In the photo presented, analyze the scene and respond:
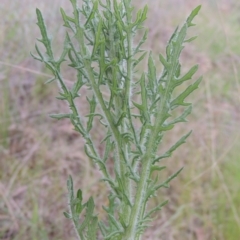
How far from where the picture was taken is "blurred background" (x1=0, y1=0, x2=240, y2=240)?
1.95m

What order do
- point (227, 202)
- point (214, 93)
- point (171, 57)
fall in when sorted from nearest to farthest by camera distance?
point (171, 57)
point (227, 202)
point (214, 93)

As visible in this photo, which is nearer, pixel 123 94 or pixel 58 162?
pixel 123 94

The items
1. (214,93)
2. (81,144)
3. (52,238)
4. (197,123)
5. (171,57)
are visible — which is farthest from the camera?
(214,93)

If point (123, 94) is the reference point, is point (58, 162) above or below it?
below

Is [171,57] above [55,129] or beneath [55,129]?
above

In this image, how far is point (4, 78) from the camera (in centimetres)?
229

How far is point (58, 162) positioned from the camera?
2.16m

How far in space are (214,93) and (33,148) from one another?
4.50ft

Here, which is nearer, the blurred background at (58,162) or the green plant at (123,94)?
the green plant at (123,94)

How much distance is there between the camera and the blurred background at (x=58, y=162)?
195 centimetres

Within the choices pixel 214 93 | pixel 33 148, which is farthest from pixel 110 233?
pixel 214 93

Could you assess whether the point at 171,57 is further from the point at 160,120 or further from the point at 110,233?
the point at 110,233

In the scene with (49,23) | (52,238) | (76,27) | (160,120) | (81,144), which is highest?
(49,23)

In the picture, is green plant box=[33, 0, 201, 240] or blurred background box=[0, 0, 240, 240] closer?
green plant box=[33, 0, 201, 240]
